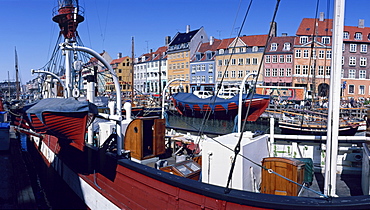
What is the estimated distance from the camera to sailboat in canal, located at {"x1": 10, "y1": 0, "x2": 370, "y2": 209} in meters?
5.60

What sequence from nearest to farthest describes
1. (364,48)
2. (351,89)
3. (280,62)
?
(364,48)
(351,89)
(280,62)

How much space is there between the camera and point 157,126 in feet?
32.3

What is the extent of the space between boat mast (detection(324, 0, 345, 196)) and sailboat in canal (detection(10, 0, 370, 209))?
0.02 m

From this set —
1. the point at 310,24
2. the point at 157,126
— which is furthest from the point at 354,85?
the point at 157,126

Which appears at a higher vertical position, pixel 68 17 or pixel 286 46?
pixel 286 46

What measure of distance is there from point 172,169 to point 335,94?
456 centimetres

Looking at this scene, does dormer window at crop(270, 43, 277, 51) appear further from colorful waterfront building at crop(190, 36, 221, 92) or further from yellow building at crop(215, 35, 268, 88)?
colorful waterfront building at crop(190, 36, 221, 92)

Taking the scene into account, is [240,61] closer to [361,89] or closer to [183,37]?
[183,37]

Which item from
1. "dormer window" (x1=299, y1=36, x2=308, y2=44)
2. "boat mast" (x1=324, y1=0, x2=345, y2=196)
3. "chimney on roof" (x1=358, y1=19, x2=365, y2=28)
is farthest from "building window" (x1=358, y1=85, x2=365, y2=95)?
"boat mast" (x1=324, y1=0, x2=345, y2=196)

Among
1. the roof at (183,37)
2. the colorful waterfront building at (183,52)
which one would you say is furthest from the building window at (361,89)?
the roof at (183,37)

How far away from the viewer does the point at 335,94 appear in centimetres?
568

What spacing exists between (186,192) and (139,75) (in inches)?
2909

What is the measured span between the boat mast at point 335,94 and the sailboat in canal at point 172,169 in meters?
0.02

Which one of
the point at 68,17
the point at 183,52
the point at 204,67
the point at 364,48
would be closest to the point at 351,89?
the point at 364,48
